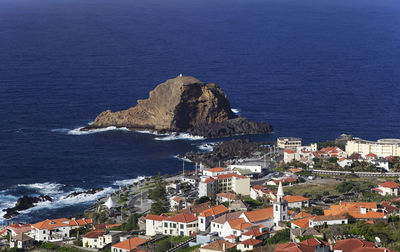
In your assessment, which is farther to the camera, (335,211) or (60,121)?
(60,121)

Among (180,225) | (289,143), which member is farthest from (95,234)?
(289,143)

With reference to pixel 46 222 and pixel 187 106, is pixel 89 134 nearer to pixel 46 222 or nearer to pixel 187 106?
pixel 187 106

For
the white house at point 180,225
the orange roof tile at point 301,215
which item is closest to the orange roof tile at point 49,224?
the white house at point 180,225

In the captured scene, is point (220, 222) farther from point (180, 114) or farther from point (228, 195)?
point (180, 114)

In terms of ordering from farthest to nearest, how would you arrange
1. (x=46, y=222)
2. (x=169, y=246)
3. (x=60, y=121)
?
(x=60, y=121) < (x=46, y=222) < (x=169, y=246)

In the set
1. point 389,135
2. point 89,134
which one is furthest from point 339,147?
point 89,134

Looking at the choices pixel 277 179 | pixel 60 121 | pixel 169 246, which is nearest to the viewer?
pixel 169 246

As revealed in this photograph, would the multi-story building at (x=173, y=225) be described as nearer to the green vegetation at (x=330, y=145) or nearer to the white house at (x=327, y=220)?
the white house at (x=327, y=220)
